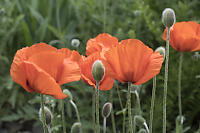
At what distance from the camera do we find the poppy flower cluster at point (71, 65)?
638 millimetres

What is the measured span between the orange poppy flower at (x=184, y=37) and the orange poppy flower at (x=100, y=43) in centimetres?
22

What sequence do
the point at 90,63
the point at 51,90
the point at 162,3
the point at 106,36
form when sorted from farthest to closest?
the point at 162,3 < the point at 106,36 < the point at 90,63 < the point at 51,90

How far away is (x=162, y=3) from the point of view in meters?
2.27

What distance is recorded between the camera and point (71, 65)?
0.67 m

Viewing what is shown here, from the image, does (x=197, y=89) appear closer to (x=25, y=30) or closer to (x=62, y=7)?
(x=25, y=30)

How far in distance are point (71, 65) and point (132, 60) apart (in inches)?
5.3

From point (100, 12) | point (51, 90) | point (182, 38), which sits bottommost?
point (51, 90)

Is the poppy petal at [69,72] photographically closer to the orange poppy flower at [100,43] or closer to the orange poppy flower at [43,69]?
the orange poppy flower at [43,69]

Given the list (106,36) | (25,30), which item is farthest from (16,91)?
(106,36)

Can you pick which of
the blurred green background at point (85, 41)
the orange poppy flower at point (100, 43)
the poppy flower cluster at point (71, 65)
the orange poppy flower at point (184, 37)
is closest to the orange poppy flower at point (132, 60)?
the poppy flower cluster at point (71, 65)

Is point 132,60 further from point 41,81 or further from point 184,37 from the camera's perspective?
point 184,37

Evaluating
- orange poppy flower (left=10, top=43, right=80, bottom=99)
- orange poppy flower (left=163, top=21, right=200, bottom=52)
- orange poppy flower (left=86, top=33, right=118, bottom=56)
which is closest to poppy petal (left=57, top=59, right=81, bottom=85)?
orange poppy flower (left=10, top=43, right=80, bottom=99)

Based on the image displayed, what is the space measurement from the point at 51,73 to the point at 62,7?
7.07ft

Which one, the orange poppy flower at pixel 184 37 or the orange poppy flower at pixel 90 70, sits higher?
the orange poppy flower at pixel 184 37
